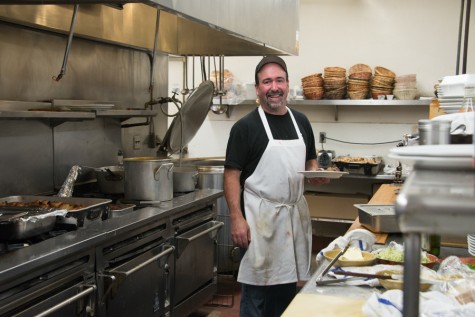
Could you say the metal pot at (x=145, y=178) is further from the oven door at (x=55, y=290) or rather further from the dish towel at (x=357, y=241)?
the dish towel at (x=357, y=241)

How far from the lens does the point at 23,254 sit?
6.57 ft

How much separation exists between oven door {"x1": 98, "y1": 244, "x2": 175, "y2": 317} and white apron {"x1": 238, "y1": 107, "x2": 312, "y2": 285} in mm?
447

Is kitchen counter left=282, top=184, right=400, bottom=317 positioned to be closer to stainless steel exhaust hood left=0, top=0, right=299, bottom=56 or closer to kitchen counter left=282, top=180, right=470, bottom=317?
kitchen counter left=282, top=180, right=470, bottom=317

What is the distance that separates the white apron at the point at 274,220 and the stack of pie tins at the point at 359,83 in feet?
8.85

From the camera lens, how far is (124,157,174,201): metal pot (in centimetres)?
296

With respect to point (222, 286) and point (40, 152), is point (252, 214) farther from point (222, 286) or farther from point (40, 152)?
point (222, 286)

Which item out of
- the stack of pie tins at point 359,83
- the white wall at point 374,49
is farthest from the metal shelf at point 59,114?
the white wall at point 374,49

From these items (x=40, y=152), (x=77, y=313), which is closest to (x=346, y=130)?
(x=40, y=152)

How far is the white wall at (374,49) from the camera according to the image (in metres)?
5.47

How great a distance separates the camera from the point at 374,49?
567 cm

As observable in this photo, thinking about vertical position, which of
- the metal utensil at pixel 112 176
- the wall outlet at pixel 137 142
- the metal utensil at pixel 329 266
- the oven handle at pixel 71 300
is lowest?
the oven handle at pixel 71 300

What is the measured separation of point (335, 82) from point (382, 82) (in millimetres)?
456

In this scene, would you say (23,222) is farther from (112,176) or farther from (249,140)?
(249,140)

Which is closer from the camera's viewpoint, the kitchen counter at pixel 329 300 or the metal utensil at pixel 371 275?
the kitchen counter at pixel 329 300
